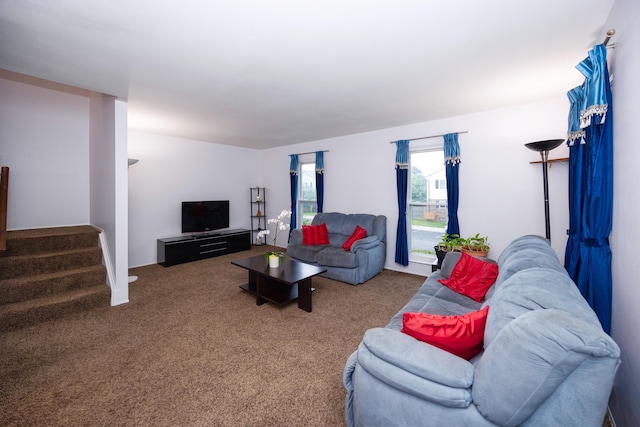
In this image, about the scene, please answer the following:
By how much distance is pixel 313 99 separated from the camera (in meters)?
3.17

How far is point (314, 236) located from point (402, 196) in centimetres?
169

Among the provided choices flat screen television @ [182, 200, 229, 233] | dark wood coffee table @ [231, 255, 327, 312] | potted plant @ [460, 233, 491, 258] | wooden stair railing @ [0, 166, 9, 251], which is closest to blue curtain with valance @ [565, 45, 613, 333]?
potted plant @ [460, 233, 491, 258]

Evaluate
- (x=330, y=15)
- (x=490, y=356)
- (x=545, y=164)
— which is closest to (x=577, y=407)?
(x=490, y=356)

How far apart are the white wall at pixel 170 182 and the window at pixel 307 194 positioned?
1.52m

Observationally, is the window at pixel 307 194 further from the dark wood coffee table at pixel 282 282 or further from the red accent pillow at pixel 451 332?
the red accent pillow at pixel 451 332

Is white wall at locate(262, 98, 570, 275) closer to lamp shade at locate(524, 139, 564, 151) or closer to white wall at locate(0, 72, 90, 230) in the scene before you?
lamp shade at locate(524, 139, 564, 151)

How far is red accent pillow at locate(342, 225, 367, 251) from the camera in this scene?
4250 mm

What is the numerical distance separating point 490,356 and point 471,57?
7.69 feet

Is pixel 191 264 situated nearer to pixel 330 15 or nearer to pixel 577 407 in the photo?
pixel 330 15

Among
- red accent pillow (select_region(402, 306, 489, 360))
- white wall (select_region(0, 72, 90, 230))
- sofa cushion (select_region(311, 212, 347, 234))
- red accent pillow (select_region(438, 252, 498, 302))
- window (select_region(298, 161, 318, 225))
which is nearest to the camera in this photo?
red accent pillow (select_region(402, 306, 489, 360))

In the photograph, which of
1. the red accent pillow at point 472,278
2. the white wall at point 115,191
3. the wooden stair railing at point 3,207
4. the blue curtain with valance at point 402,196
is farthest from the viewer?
the blue curtain with valance at point 402,196

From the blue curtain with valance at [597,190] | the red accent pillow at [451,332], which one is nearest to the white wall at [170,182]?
Result: the red accent pillow at [451,332]

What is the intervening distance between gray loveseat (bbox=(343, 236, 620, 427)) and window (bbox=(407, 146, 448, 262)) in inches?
112

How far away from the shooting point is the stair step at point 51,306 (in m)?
2.60
